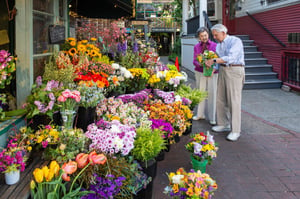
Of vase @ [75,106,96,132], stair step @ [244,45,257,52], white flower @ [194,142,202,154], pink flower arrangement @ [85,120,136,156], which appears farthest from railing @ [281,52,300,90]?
pink flower arrangement @ [85,120,136,156]

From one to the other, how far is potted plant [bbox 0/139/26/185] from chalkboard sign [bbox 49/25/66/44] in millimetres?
2065

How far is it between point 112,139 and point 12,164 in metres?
0.88

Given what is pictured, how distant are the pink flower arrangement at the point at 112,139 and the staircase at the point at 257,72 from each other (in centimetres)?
856

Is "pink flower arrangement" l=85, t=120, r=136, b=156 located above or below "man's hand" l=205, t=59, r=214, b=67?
below

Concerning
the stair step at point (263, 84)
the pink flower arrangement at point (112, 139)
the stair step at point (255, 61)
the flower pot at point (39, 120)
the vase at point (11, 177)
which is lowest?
the vase at point (11, 177)

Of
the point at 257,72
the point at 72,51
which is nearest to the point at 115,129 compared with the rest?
the point at 72,51

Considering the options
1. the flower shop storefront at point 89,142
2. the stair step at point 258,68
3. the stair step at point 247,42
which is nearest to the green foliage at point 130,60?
the flower shop storefront at point 89,142

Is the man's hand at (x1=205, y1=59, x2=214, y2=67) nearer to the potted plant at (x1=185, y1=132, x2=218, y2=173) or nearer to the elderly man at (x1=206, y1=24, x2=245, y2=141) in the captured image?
the elderly man at (x1=206, y1=24, x2=245, y2=141)

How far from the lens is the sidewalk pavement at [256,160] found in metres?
3.64

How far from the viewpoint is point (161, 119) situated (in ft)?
13.0

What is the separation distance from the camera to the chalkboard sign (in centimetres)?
415

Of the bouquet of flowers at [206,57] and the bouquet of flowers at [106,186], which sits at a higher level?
the bouquet of flowers at [206,57]

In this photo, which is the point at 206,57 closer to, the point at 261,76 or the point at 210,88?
the point at 210,88

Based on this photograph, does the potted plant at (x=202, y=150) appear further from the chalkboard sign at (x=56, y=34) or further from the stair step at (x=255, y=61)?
the stair step at (x=255, y=61)
